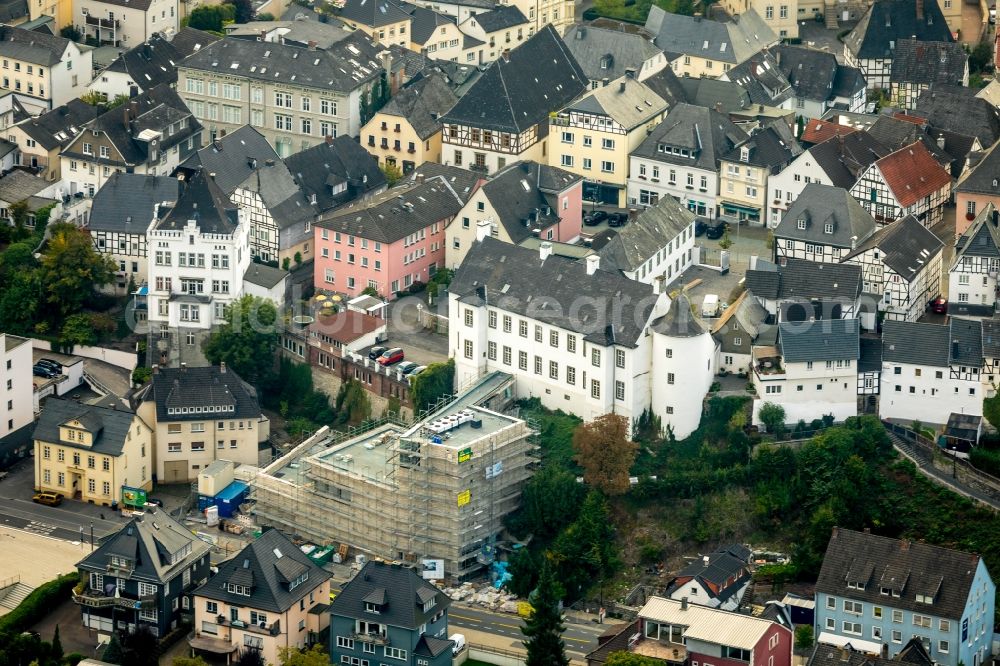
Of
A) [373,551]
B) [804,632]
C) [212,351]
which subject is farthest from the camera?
[212,351]

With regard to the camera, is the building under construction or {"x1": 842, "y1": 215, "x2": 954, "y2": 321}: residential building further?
{"x1": 842, "y1": 215, "x2": 954, "y2": 321}: residential building

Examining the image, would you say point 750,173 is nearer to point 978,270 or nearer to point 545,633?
point 978,270

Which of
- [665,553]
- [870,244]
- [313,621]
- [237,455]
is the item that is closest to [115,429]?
[237,455]

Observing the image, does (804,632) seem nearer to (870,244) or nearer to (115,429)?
(870,244)

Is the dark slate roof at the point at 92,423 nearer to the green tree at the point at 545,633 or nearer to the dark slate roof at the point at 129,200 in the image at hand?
the dark slate roof at the point at 129,200

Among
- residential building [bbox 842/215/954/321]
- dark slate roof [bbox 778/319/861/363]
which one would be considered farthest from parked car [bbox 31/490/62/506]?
residential building [bbox 842/215/954/321]

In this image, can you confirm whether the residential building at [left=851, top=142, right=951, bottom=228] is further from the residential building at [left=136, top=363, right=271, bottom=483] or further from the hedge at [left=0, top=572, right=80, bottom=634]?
the hedge at [left=0, top=572, right=80, bottom=634]

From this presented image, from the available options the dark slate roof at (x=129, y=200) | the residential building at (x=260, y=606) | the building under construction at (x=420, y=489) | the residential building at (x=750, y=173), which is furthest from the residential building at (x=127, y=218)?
the residential building at (x=750, y=173)
